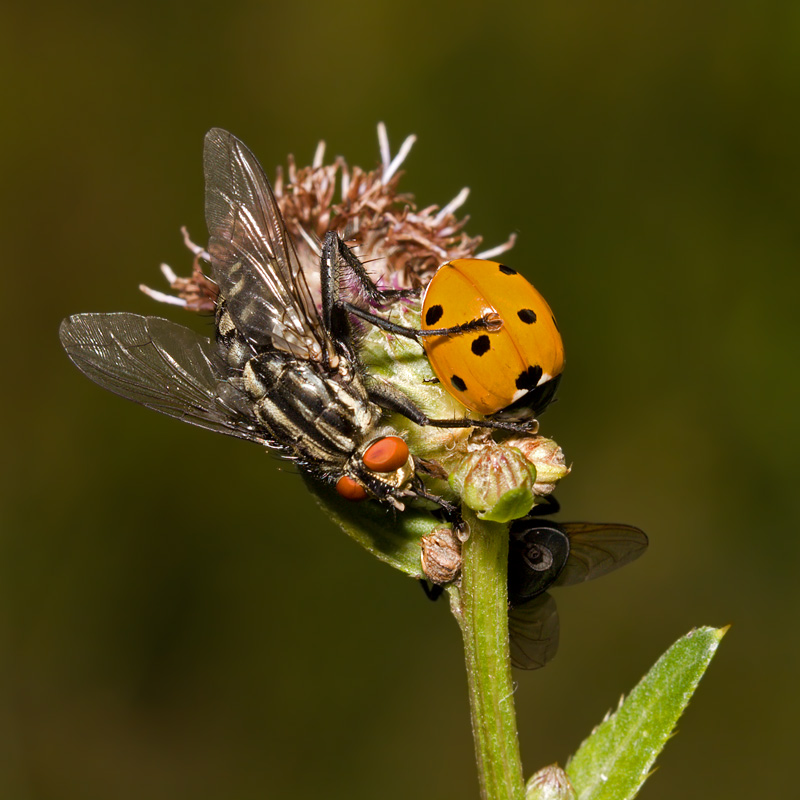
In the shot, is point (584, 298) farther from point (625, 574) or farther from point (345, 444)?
point (345, 444)

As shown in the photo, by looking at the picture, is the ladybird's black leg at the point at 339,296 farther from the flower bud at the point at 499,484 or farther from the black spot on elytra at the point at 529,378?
the flower bud at the point at 499,484

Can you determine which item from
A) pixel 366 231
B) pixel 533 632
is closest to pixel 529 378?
pixel 533 632

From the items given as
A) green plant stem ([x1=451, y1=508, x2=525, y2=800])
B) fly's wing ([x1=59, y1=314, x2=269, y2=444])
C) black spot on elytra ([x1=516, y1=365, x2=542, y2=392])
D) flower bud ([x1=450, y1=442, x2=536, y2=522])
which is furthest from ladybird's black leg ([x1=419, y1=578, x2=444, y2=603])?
fly's wing ([x1=59, y1=314, x2=269, y2=444])

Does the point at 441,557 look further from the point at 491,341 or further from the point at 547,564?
the point at 491,341

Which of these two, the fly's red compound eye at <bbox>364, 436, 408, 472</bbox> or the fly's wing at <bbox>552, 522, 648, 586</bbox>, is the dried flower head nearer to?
the fly's red compound eye at <bbox>364, 436, 408, 472</bbox>

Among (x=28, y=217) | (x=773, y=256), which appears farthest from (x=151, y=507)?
(x=773, y=256)

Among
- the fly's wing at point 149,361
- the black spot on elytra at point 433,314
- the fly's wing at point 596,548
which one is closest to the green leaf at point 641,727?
the fly's wing at point 596,548

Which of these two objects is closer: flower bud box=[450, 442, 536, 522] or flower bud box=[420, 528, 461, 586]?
flower bud box=[450, 442, 536, 522]
